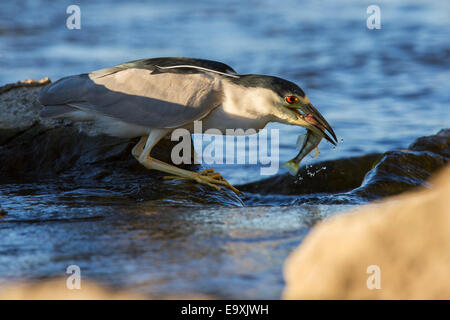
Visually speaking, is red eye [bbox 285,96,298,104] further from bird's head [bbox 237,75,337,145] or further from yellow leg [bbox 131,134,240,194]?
yellow leg [bbox 131,134,240,194]

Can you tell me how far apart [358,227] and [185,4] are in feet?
39.8

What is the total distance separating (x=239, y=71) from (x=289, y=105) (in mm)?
5201

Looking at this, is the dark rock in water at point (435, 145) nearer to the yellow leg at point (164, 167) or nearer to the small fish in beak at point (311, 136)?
the small fish in beak at point (311, 136)

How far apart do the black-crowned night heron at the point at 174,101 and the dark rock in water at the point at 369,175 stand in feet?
2.98

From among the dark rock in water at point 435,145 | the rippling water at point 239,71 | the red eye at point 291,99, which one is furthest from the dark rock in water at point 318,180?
the red eye at point 291,99

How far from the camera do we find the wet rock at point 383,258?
2.50m

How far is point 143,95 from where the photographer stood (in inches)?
193

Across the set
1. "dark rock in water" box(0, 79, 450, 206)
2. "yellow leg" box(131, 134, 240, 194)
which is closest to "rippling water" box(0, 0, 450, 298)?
"dark rock in water" box(0, 79, 450, 206)

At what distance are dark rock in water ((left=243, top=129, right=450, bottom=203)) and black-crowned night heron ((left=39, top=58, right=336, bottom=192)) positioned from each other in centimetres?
91

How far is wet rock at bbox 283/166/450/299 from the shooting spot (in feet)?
8.21
